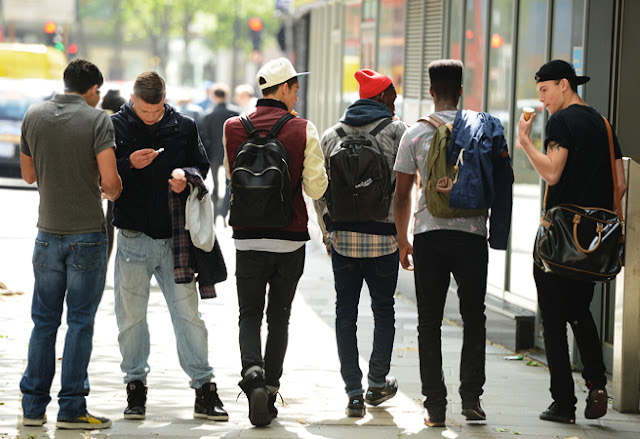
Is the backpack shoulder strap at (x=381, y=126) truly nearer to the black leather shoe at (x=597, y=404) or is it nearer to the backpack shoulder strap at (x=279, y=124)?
the backpack shoulder strap at (x=279, y=124)

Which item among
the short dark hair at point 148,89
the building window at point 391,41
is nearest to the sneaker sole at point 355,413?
the short dark hair at point 148,89

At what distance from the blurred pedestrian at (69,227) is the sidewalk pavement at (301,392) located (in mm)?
Result: 238

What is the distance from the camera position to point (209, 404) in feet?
20.8

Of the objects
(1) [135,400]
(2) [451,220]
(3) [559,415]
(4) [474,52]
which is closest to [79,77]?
(1) [135,400]

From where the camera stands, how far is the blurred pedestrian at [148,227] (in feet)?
19.9

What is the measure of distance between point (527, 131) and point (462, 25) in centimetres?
527

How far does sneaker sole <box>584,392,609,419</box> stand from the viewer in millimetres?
6285

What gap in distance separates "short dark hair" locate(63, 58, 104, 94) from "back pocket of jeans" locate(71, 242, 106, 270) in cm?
79

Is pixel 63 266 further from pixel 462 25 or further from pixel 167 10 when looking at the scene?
pixel 167 10

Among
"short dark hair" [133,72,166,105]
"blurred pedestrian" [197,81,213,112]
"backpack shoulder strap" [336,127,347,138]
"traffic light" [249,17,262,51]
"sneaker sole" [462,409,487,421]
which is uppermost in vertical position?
"traffic light" [249,17,262,51]

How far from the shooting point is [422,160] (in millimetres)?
6148

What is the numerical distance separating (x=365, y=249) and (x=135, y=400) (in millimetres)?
1504

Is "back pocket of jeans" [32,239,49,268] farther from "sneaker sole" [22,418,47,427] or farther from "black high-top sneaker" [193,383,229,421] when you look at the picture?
"black high-top sneaker" [193,383,229,421]

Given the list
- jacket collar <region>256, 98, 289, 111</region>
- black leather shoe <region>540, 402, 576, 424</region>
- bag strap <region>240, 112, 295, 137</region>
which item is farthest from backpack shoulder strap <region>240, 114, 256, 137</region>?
black leather shoe <region>540, 402, 576, 424</region>
